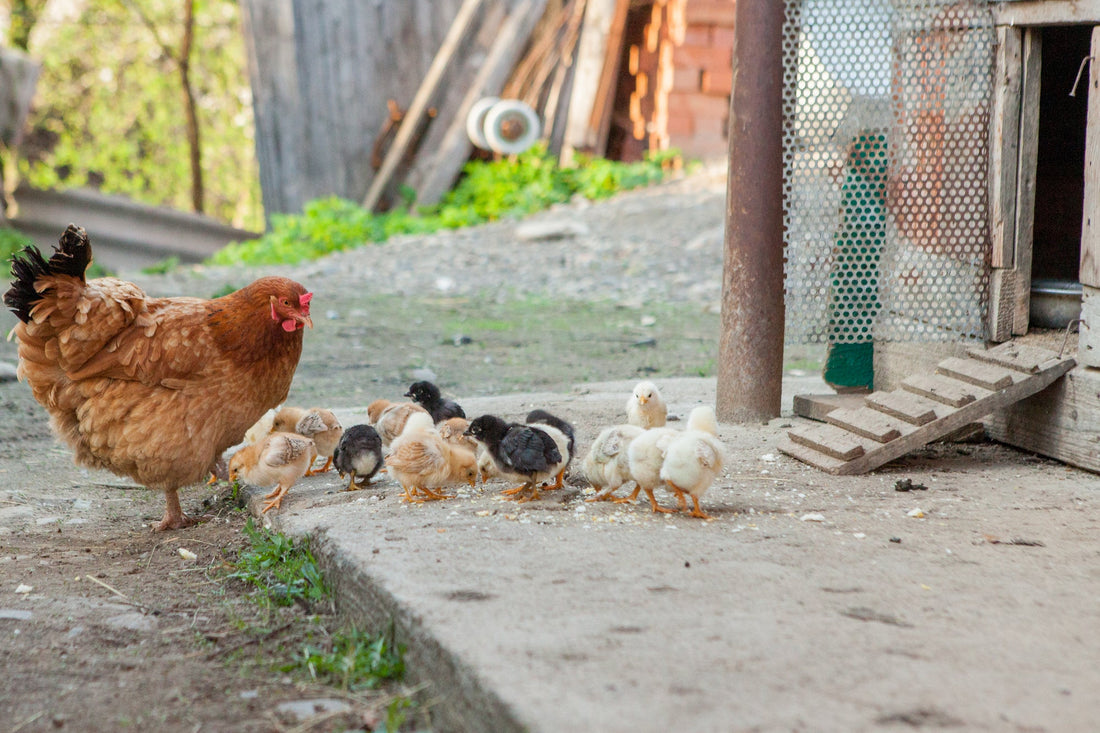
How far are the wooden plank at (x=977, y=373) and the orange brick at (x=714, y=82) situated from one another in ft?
26.9

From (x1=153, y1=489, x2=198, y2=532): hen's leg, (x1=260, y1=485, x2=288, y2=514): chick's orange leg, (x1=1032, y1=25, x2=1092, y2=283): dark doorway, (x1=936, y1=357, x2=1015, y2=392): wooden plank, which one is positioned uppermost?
(x1=1032, y1=25, x2=1092, y2=283): dark doorway

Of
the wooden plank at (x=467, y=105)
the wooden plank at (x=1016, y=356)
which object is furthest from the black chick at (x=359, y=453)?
the wooden plank at (x=467, y=105)

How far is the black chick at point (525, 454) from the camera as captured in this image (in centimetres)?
362

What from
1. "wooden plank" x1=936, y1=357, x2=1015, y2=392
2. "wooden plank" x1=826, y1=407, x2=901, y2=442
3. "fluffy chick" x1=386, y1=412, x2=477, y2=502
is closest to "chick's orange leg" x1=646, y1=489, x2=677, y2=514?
"fluffy chick" x1=386, y1=412, x2=477, y2=502

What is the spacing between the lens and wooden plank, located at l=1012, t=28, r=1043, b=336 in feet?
13.9

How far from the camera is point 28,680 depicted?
105 inches

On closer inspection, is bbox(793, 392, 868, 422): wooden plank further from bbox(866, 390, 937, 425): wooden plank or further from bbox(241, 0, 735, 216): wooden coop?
bbox(241, 0, 735, 216): wooden coop

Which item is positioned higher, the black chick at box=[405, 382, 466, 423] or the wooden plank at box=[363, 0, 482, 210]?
the wooden plank at box=[363, 0, 482, 210]

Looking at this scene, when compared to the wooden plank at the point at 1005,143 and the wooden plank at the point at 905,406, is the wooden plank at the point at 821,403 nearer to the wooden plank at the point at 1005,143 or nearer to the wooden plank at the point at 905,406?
the wooden plank at the point at 905,406

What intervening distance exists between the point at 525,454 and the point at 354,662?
117 centimetres

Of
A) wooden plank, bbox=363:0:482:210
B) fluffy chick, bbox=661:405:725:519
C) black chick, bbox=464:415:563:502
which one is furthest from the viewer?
wooden plank, bbox=363:0:482:210

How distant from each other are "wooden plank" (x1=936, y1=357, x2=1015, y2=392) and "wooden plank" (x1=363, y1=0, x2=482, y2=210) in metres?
9.38

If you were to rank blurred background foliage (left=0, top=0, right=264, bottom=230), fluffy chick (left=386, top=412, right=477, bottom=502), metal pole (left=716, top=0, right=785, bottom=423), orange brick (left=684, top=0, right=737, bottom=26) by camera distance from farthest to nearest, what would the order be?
blurred background foliage (left=0, top=0, right=264, bottom=230) < orange brick (left=684, top=0, right=737, bottom=26) < metal pole (left=716, top=0, right=785, bottom=423) < fluffy chick (left=386, top=412, right=477, bottom=502)

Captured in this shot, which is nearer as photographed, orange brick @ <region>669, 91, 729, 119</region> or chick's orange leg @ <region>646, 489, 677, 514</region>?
chick's orange leg @ <region>646, 489, 677, 514</region>
